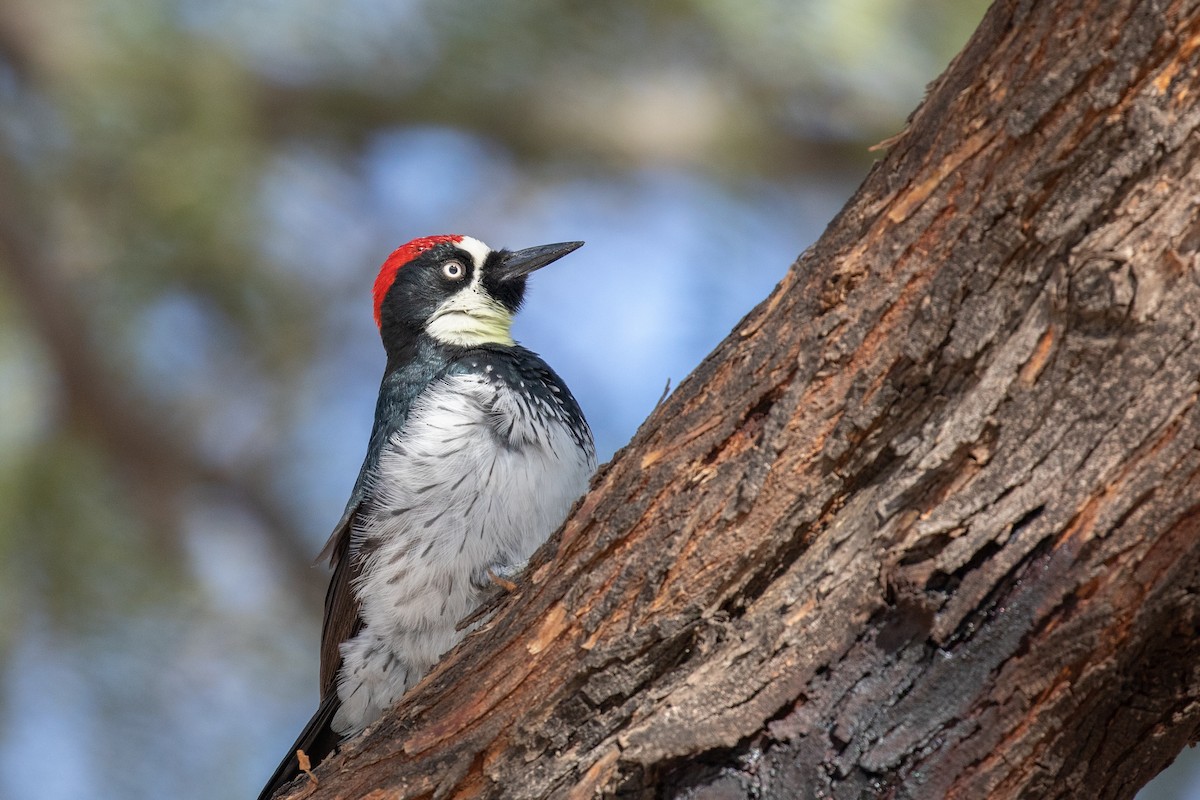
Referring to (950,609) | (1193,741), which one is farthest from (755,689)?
(1193,741)

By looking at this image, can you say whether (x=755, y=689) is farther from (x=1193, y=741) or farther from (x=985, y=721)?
(x=1193, y=741)

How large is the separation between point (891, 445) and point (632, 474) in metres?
0.48

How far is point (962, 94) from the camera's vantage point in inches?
73.9

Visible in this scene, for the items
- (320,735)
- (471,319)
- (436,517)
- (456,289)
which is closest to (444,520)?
(436,517)

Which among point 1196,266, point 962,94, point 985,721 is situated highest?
point 962,94

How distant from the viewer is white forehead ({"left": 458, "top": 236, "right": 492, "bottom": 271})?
4414mm

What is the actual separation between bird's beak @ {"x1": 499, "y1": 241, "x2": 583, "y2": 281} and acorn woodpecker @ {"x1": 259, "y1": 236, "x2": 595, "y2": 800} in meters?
0.60

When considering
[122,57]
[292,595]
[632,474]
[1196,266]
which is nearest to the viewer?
[1196,266]

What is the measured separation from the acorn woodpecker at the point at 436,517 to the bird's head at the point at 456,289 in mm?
489

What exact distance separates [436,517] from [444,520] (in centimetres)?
3

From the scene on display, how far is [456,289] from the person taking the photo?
434 centimetres

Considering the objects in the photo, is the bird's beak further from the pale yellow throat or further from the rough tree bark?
the rough tree bark

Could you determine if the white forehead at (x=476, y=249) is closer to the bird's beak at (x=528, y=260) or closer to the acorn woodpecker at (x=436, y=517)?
the bird's beak at (x=528, y=260)

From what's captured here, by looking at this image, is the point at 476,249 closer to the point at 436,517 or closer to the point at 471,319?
the point at 471,319
